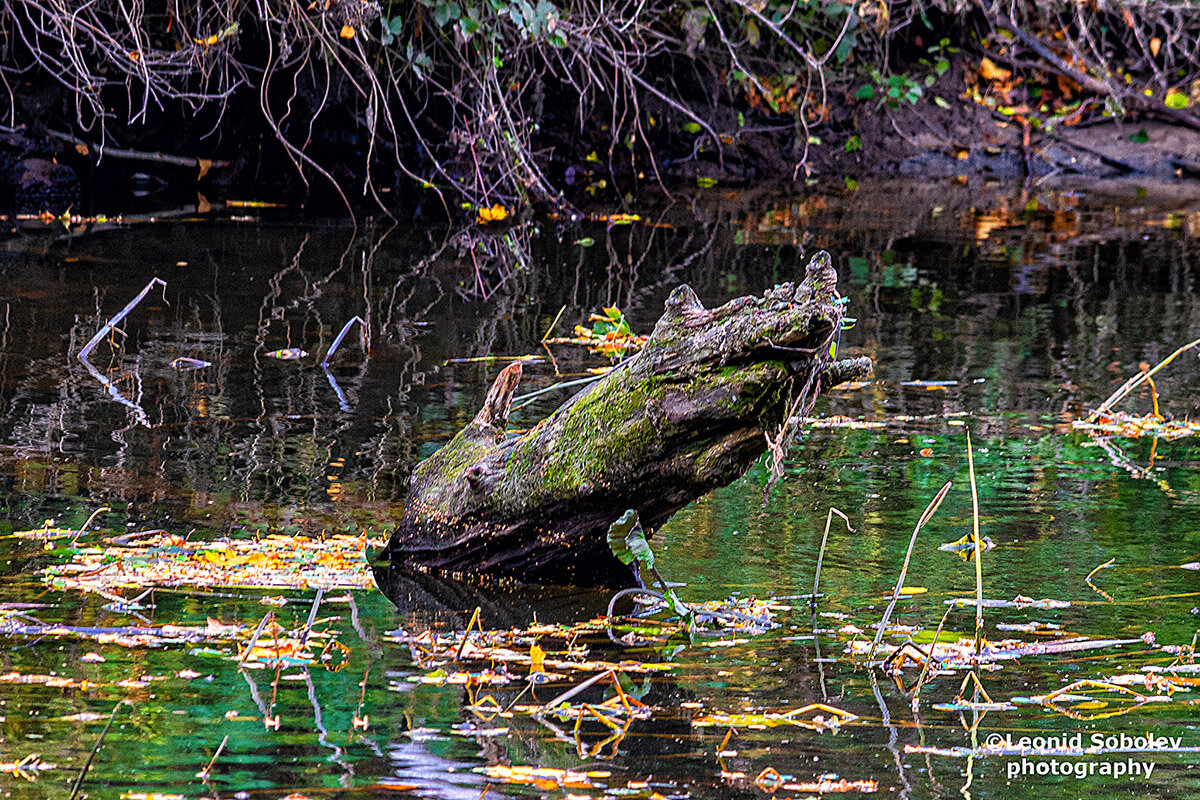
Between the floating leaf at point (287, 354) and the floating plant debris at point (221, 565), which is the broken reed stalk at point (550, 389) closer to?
the floating plant debris at point (221, 565)

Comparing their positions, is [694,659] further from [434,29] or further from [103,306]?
[434,29]

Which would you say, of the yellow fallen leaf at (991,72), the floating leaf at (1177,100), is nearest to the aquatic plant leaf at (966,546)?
the floating leaf at (1177,100)

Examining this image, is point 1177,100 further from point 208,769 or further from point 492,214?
point 208,769

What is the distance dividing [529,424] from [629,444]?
7.38 ft

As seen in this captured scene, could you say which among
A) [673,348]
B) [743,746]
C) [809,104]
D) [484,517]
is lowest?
[743,746]

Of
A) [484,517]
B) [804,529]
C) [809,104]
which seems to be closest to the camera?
[484,517]

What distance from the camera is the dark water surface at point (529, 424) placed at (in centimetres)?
320

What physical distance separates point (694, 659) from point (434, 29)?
8.87 m

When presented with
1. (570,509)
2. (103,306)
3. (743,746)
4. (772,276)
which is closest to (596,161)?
(772,276)

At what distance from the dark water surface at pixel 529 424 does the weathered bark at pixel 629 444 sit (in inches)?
6.5

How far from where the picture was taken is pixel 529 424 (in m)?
6.27

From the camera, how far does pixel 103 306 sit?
8562 mm

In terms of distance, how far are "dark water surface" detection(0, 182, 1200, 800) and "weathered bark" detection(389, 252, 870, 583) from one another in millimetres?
166

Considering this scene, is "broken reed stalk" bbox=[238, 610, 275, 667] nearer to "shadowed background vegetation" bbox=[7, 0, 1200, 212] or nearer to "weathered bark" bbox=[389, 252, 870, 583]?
"weathered bark" bbox=[389, 252, 870, 583]
